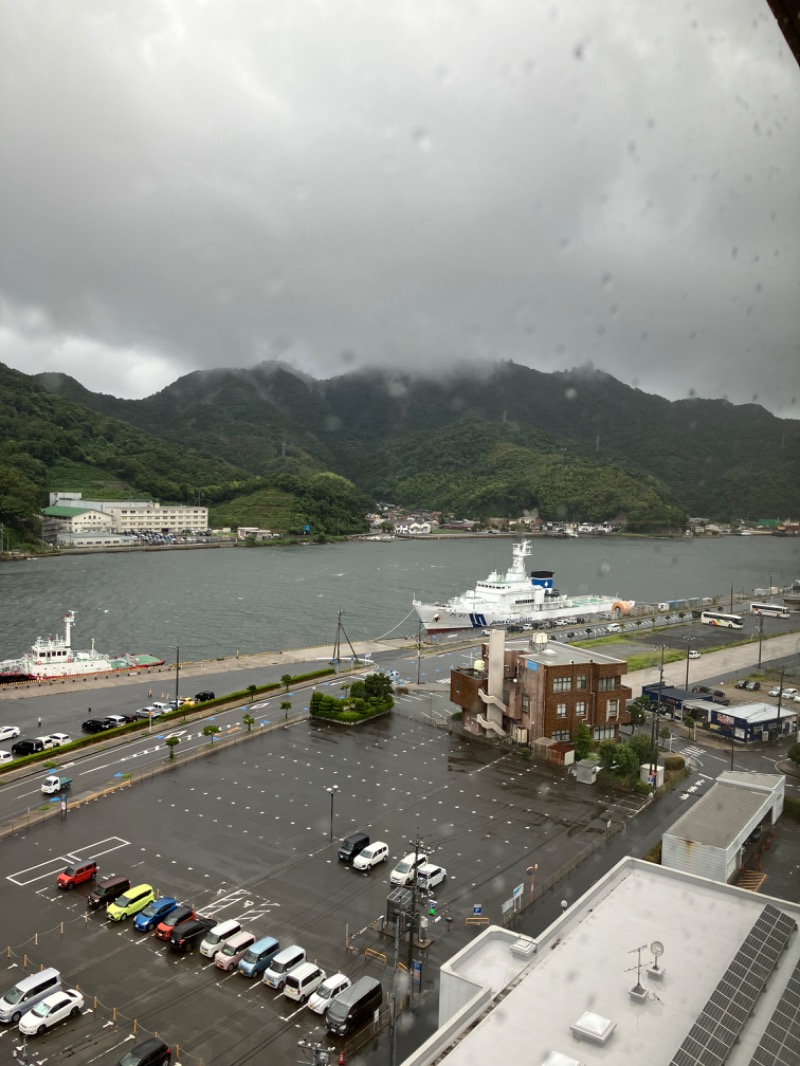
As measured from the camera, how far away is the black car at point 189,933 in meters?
7.09

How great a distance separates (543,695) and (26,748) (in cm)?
879

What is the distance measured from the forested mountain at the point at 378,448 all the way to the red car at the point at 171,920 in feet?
97.9

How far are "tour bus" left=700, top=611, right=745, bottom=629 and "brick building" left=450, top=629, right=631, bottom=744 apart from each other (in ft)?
57.7

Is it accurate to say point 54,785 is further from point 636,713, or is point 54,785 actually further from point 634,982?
point 636,713

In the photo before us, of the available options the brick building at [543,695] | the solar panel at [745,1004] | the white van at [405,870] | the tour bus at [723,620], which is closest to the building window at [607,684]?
the brick building at [543,695]

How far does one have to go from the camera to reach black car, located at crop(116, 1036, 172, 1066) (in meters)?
5.43

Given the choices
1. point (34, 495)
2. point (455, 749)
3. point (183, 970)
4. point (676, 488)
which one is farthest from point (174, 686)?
point (676, 488)

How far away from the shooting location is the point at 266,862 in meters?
8.87

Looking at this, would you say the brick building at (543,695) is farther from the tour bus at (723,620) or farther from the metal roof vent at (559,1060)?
the tour bus at (723,620)

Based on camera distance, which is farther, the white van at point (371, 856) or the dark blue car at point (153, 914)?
the white van at point (371, 856)

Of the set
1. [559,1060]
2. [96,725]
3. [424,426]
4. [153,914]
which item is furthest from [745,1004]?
[424,426]

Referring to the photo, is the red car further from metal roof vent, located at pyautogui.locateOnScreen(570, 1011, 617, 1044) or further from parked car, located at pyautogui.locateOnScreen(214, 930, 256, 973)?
metal roof vent, located at pyautogui.locateOnScreen(570, 1011, 617, 1044)

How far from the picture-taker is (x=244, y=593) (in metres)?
37.3

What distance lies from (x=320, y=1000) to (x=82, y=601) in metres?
30.4
